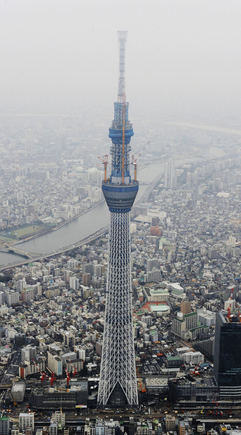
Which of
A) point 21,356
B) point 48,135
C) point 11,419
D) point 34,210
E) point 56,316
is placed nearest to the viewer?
point 11,419

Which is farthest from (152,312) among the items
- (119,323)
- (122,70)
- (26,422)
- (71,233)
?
(71,233)

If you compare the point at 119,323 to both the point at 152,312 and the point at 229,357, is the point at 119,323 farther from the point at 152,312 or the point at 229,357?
the point at 152,312

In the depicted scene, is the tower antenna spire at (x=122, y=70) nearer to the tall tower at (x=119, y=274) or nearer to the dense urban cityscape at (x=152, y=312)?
the tall tower at (x=119, y=274)

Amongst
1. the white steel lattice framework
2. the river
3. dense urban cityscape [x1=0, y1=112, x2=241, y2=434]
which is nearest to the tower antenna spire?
the white steel lattice framework

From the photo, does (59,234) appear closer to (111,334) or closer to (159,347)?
(159,347)

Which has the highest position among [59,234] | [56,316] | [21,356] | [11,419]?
[59,234]

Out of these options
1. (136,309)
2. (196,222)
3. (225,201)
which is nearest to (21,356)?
(136,309)
